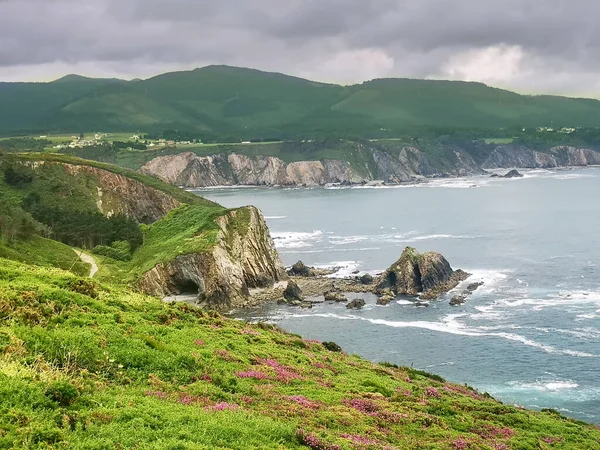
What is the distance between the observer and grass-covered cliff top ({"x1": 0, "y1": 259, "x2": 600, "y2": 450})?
54.3 feet

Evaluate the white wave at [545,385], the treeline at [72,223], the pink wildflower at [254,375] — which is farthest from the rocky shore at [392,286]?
the pink wildflower at [254,375]

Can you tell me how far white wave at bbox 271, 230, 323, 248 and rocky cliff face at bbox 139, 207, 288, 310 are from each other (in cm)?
2990

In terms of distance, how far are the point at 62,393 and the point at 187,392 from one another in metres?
4.85

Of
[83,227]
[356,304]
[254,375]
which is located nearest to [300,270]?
[356,304]

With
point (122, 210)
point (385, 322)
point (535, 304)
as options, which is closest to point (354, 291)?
point (385, 322)

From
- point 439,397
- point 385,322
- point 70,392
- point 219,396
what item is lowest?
point 385,322

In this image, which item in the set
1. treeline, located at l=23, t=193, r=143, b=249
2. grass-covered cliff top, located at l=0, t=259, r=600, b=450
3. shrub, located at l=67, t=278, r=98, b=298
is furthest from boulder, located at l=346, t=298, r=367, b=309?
shrub, located at l=67, t=278, r=98, b=298

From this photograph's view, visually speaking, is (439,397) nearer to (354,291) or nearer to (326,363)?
(326,363)

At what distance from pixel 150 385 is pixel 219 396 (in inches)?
94.5

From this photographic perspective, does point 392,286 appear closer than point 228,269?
No

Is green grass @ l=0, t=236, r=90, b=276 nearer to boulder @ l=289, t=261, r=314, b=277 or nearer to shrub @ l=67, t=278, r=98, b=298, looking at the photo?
shrub @ l=67, t=278, r=98, b=298

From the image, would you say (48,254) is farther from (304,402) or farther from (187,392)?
(304,402)

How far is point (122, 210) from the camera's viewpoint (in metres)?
115

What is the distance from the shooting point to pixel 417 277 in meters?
88.1
